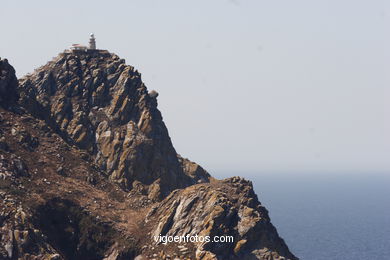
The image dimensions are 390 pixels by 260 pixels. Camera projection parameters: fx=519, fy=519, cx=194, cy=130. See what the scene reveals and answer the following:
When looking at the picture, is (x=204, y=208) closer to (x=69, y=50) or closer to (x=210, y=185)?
(x=210, y=185)

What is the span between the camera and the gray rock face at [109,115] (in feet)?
336

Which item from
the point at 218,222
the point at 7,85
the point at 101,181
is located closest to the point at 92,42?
the point at 7,85

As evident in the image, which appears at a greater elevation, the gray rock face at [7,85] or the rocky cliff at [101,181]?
the gray rock face at [7,85]

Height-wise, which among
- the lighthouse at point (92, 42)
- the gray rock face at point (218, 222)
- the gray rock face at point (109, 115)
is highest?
the lighthouse at point (92, 42)

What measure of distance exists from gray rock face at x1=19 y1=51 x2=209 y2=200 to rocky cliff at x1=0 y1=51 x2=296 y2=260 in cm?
22

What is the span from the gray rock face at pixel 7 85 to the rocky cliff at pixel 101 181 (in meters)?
0.19

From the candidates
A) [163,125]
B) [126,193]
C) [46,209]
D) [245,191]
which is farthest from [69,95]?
[245,191]

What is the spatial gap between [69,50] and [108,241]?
54080mm

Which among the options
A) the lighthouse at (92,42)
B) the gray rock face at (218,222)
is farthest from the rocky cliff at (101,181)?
the lighthouse at (92,42)

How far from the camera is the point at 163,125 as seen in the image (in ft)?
375

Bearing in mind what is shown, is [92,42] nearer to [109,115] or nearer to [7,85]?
[109,115]

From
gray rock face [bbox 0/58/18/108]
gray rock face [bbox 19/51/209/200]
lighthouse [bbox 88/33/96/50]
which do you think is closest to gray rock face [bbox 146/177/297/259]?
gray rock face [bbox 19/51/209/200]

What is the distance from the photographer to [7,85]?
96.7 metres

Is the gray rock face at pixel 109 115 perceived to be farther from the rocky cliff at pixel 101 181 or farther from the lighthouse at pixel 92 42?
the lighthouse at pixel 92 42
